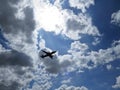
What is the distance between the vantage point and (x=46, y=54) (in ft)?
540

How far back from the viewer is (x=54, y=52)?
6432 inches

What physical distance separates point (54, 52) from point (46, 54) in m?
4.18
